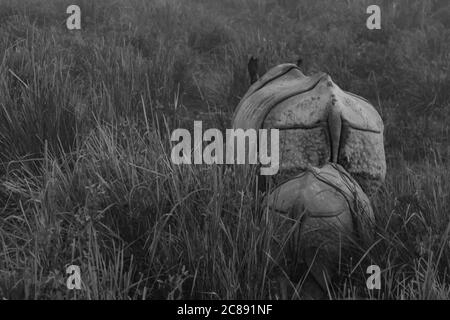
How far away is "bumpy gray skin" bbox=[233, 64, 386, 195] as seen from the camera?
3.31m

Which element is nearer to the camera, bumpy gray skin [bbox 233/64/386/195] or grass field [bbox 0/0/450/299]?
grass field [bbox 0/0/450/299]

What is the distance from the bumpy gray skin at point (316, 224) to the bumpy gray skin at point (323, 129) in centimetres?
36

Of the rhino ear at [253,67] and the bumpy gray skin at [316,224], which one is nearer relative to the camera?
the bumpy gray skin at [316,224]

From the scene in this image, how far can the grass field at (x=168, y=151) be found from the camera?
104 inches

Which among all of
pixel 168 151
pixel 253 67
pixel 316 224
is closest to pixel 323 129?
pixel 316 224

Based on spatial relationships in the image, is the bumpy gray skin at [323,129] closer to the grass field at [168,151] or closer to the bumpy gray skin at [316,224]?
the grass field at [168,151]

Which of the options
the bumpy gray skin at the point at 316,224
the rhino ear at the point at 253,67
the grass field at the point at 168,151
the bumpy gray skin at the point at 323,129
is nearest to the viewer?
the grass field at the point at 168,151

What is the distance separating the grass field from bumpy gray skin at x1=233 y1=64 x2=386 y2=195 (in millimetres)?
248

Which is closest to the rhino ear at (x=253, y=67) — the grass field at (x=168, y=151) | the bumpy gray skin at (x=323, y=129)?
the grass field at (x=168, y=151)

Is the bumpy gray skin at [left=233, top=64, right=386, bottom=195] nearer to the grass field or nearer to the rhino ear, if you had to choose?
the grass field

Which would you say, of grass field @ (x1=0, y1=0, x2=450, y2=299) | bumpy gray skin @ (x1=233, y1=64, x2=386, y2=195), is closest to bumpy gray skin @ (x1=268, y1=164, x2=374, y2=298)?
grass field @ (x1=0, y1=0, x2=450, y2=299)

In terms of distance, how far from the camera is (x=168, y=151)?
3650 mm

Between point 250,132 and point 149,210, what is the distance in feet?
2.89

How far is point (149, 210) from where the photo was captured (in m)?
2.97
